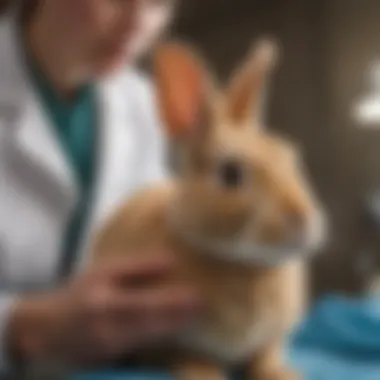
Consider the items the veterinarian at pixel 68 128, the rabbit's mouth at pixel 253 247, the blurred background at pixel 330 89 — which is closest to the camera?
the rabbit's mouth at pixel 253 247

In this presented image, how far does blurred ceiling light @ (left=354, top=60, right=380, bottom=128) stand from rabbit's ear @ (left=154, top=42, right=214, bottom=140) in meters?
0.26

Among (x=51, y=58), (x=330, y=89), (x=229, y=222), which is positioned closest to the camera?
(x=229, y=222)

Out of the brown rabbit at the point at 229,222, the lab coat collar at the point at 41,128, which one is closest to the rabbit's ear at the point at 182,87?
the brown rabbit at the point at 229,222

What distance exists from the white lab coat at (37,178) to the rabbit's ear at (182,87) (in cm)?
8

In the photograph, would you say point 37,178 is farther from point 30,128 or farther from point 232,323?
point 232,323

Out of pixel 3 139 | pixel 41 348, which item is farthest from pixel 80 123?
pixel 41 348

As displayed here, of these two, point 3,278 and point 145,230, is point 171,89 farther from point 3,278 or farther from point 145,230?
point 3,278

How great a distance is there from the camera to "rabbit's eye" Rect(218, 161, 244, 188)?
1.13 feet

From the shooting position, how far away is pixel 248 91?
1.23ft

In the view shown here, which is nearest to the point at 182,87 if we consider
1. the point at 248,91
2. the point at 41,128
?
the point at 248,91

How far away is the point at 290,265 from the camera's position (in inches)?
14.3

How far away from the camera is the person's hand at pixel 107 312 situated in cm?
35

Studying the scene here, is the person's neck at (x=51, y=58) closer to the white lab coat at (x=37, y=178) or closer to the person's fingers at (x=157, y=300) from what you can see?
the white lab coat at (x=37, y=178)

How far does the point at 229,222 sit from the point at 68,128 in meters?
0.17
